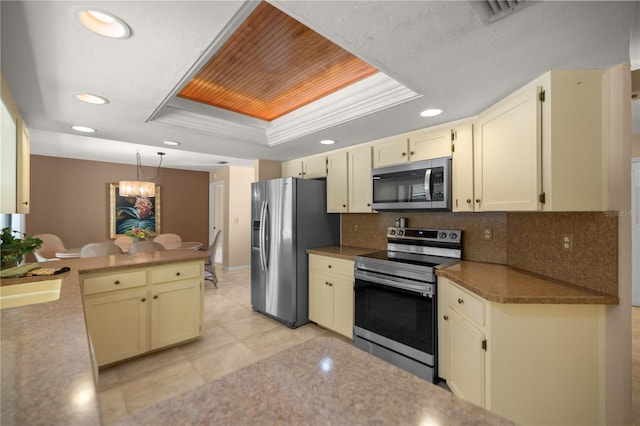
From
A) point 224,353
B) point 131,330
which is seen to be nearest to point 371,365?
point 224,353

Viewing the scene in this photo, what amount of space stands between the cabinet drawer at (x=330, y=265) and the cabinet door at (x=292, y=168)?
1289mm

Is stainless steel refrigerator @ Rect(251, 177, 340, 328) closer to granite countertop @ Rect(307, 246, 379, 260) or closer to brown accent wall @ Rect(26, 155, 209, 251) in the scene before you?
granite countertop @ Rect(307, 246, 379, 260)

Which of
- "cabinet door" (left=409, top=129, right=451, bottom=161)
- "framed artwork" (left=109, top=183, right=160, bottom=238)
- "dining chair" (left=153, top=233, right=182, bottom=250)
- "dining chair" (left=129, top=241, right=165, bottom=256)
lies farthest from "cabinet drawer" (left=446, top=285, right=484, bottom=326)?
"framed artwork" (left=109, top=183, right=160, bottom=238)

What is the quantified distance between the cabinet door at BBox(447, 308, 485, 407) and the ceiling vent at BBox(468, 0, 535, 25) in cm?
168

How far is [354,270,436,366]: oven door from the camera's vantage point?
227 cm

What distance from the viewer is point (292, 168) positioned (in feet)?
13.7

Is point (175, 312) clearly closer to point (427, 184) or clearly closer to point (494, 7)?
point (427, 184)

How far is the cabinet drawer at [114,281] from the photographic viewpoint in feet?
7.57

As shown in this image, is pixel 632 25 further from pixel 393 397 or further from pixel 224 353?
pixel 224 353

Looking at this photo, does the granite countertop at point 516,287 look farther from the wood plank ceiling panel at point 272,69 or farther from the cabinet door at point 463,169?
the wood plank ceiling panel at point 272,69

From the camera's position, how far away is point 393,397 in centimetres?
67

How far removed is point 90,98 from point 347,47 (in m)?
1.85

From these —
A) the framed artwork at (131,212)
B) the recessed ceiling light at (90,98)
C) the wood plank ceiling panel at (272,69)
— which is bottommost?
the framed artwork at (131,212)

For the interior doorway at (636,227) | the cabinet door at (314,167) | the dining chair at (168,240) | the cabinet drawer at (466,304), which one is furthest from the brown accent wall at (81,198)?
the interior doorway at (636,227)
